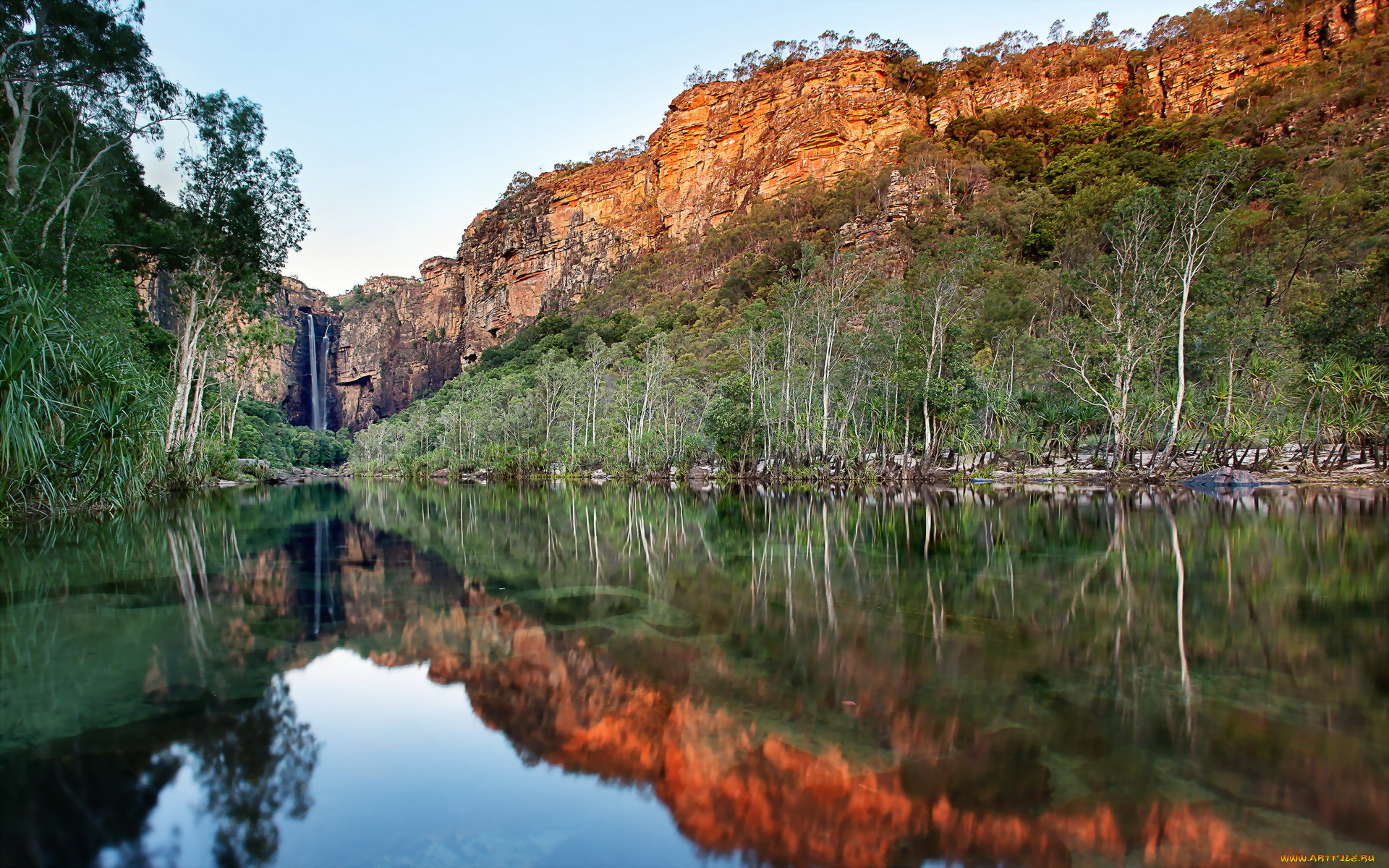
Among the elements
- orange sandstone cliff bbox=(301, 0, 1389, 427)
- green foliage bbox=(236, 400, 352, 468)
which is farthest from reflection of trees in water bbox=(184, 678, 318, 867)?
orange sandstone cliff bbox=(301, 0, 1389, 427)

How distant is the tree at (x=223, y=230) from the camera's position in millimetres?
22750

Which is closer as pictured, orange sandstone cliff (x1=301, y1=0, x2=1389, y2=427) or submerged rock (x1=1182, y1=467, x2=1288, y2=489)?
submerged rock (x1=1182, y1=467, x2=1288, y2=489)

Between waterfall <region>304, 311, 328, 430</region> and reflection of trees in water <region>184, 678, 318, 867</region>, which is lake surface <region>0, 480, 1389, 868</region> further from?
waterfall <region>304, 311, 328, 430</region>

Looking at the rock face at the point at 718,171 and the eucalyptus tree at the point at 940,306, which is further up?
the rock face at the point at 718,171

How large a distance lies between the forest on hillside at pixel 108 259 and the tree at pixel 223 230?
6 centimetres

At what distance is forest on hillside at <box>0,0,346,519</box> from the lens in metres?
10.2

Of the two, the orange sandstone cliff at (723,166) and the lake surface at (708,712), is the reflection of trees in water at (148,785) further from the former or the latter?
the orange sandstone cliff at (723,166)

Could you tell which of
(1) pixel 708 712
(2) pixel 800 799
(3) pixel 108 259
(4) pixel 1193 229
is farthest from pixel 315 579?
(4) pixel 1193 229

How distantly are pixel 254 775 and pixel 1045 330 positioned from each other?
41133 mm

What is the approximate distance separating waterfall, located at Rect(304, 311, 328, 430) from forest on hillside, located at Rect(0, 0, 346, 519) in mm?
89159

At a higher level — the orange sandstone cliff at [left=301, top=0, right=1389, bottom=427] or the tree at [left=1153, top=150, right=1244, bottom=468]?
the orange sandstone cliff at [left=301, top=0, right=1389, bottom=427]

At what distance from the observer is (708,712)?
4105mm

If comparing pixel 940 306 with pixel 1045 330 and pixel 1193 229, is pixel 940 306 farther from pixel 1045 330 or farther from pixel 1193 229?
pixel 1045 330

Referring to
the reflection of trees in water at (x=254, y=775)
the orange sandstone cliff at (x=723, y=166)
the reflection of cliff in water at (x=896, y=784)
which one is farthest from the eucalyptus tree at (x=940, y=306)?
the orange sandstone cliff at (x=723, y=166)
